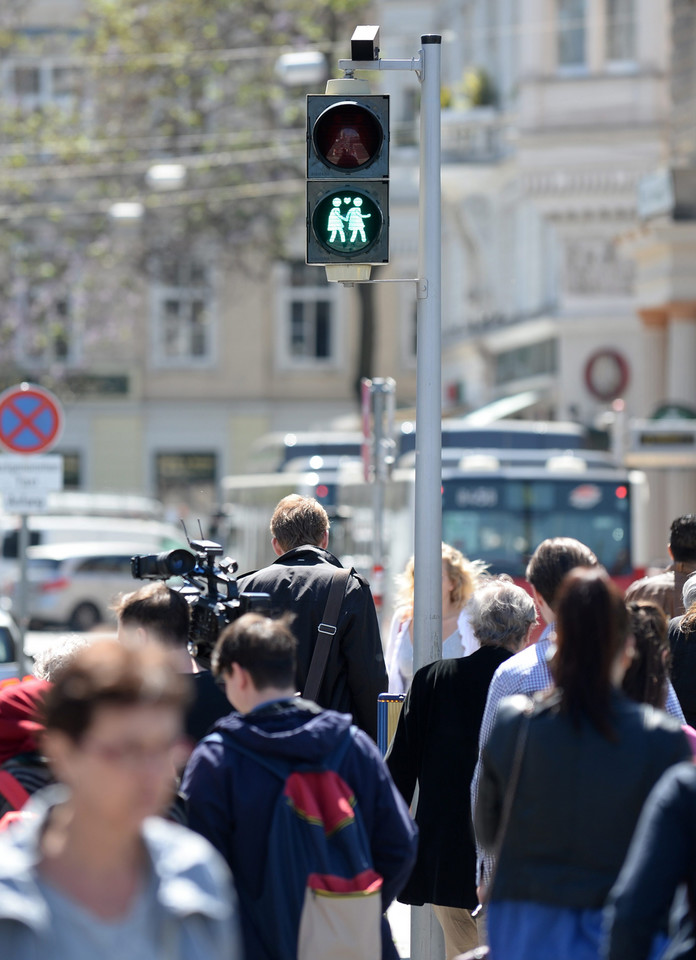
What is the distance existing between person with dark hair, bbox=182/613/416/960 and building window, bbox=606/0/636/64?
24.2 meters

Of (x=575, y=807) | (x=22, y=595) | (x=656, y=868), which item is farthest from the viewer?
(x=22, y=595)

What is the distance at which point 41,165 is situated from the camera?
38438 mm

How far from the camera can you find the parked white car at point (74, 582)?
28.7 m

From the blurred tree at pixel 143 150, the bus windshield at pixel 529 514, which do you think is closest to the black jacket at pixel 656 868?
the bus windshield at pixel 529 514

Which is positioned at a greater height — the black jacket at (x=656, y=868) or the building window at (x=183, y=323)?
the building window at (x=183, y=323)

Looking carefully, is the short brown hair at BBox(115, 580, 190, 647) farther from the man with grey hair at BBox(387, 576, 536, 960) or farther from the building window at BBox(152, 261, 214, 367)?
the building window at BBox(152, 261, 214, 367)

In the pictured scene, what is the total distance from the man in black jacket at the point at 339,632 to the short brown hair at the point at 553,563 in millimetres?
1209

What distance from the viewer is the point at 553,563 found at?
16.9 feet

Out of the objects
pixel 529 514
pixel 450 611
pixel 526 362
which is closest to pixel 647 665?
pixel 450 611

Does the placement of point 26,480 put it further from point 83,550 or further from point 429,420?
point 83,550

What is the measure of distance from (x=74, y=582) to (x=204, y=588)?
23.6m

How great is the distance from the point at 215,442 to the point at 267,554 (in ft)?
76.7

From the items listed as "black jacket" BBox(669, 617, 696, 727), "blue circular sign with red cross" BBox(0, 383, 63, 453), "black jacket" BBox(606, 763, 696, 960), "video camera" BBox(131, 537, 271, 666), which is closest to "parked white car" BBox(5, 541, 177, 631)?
"blue circular sign with red cross" BBox(0, 383, 63, 453)

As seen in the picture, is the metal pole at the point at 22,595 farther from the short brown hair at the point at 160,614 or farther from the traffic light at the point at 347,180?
the short brown hair at the point at 160,614
